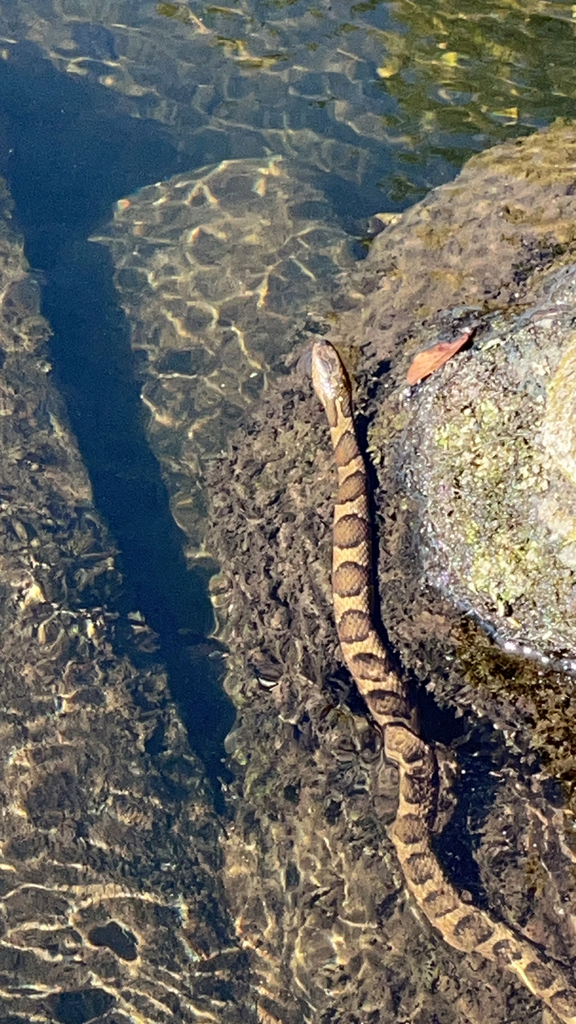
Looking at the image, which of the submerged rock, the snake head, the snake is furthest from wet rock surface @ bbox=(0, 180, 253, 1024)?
the snake head

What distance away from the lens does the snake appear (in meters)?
4.67

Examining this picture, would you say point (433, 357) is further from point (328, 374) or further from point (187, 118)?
point (187, 118)

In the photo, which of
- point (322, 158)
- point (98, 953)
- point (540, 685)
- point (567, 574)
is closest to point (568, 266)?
point (567, 574)

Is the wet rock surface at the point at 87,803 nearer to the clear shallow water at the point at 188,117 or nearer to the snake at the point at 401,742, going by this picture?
the clear shallow water at the point at 188,117

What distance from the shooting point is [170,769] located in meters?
6.01

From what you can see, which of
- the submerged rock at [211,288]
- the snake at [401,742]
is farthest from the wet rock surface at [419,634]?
the submerged rock at [211,288]

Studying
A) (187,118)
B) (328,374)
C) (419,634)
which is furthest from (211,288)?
(419,634)

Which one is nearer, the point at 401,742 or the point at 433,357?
the point at 401,742

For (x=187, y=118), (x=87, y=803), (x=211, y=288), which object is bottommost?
(x=87, y=803)

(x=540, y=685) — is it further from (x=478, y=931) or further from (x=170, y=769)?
(x=170, y=769)

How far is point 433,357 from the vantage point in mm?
5414

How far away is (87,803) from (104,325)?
4.55 metres

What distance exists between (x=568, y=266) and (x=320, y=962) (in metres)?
4.84

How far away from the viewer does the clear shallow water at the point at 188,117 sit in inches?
294
